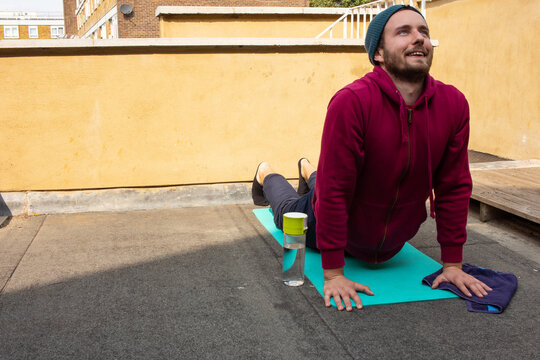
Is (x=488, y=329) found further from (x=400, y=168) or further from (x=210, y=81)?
(x=210, y=81)

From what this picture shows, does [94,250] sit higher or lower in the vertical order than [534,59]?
lower

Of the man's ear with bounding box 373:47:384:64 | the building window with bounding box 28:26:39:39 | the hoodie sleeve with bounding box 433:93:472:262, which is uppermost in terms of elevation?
the building window with bounding box 28:26:39:39

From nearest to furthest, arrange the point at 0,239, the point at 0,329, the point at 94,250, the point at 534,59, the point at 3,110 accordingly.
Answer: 1. the point at 0,329
2. the point at 94,250
3. the point at 0,239
4. the point at 3,110
5. the point at 534,59

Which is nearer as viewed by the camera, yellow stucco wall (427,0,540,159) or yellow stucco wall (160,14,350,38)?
yellow stucco wall (427,0,540,159)

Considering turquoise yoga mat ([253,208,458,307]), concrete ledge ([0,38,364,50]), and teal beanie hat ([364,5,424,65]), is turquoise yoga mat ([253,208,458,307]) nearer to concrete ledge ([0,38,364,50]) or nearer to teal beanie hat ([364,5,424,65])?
teal beanie hat ([364,5,424,65])

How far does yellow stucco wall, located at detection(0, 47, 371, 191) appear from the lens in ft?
13.9

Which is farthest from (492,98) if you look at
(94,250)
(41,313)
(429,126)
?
(41,313)

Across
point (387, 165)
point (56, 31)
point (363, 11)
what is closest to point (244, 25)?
point (363, 11)

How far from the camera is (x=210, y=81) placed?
4.53 metres

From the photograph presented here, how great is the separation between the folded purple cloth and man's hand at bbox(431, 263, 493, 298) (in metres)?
0.02

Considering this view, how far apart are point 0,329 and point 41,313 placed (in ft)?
0.65

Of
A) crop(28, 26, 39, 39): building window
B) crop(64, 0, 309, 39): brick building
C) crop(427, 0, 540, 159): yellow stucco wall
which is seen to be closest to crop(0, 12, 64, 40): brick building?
crop(28, 26, 39, 39): building window

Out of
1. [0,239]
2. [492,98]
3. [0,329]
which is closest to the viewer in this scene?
[0,329]

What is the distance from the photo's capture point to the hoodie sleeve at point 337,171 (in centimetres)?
231
